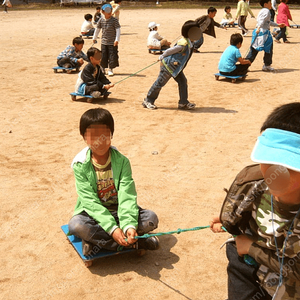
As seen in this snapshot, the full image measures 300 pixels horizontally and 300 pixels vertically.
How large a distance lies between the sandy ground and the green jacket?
1.27 ft

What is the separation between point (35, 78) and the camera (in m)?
9.98

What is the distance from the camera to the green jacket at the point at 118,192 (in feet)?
10.9

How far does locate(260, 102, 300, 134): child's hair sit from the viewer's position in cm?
197

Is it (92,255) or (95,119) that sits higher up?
(95,119)

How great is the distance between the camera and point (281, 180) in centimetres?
188

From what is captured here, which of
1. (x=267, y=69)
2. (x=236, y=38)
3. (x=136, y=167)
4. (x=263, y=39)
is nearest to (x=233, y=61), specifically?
(x=236, y=38)

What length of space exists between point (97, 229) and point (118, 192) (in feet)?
1.04

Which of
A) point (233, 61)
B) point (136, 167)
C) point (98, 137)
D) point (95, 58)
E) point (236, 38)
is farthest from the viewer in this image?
point (233, 61)

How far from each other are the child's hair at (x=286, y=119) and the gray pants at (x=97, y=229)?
66.3 inches

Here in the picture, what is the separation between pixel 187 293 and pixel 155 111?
468cm

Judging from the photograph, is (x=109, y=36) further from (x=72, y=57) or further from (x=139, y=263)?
(x=139, y=263)

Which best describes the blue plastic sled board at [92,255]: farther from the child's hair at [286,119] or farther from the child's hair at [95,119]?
the child's hair at [286,119]

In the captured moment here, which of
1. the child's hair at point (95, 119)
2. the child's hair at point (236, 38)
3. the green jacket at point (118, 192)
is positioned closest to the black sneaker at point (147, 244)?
the green jacket at point (118, 192)

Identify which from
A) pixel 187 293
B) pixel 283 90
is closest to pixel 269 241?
pixel 187 293
